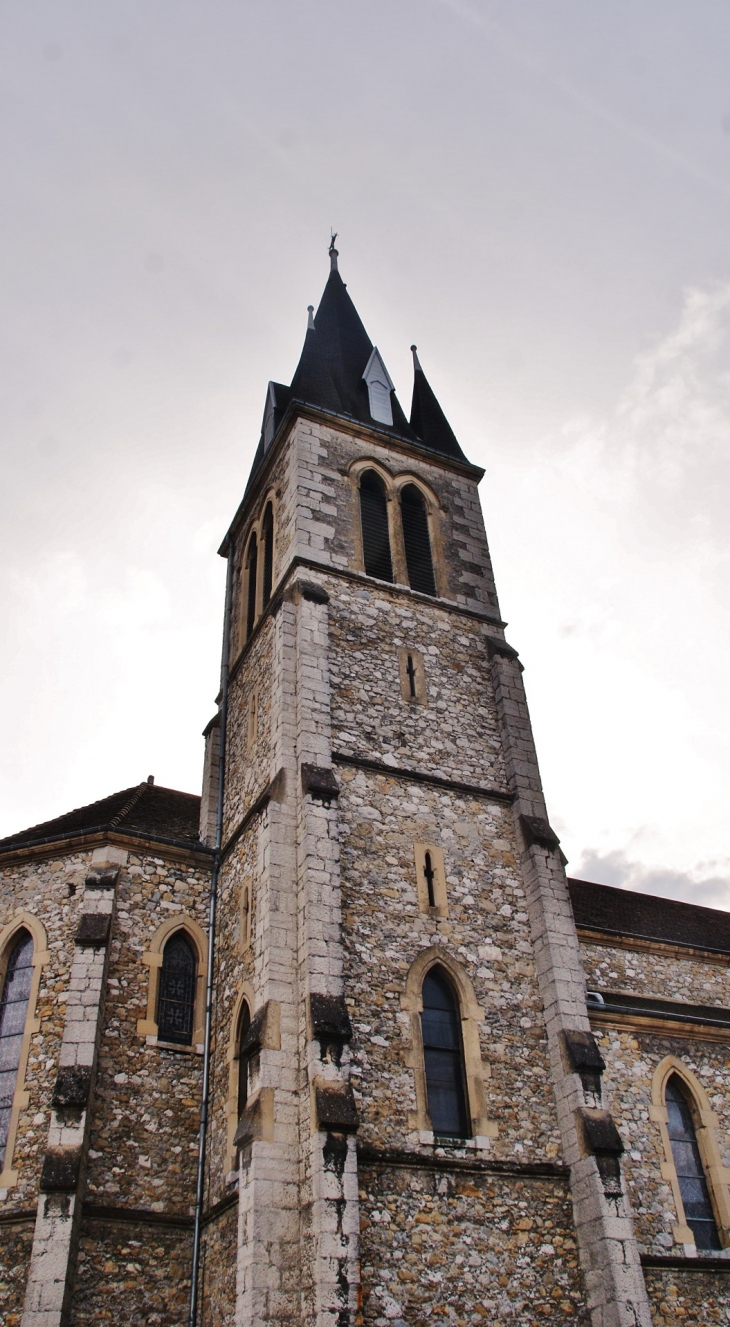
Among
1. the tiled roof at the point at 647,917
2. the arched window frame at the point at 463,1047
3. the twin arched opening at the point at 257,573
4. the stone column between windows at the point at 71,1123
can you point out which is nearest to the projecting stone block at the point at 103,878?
the stone column between windows at the point at 71,1123

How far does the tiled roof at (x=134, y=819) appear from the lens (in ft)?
50.2

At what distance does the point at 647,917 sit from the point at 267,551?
10.4 m

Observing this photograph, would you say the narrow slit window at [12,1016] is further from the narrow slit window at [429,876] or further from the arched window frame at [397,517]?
the arched window frame at [397,517]

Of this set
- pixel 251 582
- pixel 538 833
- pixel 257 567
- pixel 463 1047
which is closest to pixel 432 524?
pixel 257 567

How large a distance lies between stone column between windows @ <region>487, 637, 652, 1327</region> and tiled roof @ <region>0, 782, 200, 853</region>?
5231mm

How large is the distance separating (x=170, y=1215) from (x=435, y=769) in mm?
6760

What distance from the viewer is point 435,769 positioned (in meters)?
15.1

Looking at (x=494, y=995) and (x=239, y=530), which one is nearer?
(x=494, y=995)

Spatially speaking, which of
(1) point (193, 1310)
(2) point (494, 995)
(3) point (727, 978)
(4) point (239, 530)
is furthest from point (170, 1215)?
(4) point (239, 530)

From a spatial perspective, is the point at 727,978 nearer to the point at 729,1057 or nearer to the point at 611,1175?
the point at 729,1057

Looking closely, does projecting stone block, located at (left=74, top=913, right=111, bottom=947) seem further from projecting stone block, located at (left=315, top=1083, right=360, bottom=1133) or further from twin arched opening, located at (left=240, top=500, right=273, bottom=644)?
twin arched opening, located at (left=240, top=500, right=273, bottom=644)

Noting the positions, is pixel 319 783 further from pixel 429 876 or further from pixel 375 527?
pixel 375 527

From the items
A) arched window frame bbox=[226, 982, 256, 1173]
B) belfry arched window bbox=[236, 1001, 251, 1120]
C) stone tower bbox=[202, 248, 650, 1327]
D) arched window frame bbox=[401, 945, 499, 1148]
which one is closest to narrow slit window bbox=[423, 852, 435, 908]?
stone tower bbox=[202, 248, 650, 1327]

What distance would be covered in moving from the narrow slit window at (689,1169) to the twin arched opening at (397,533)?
8.96 m
